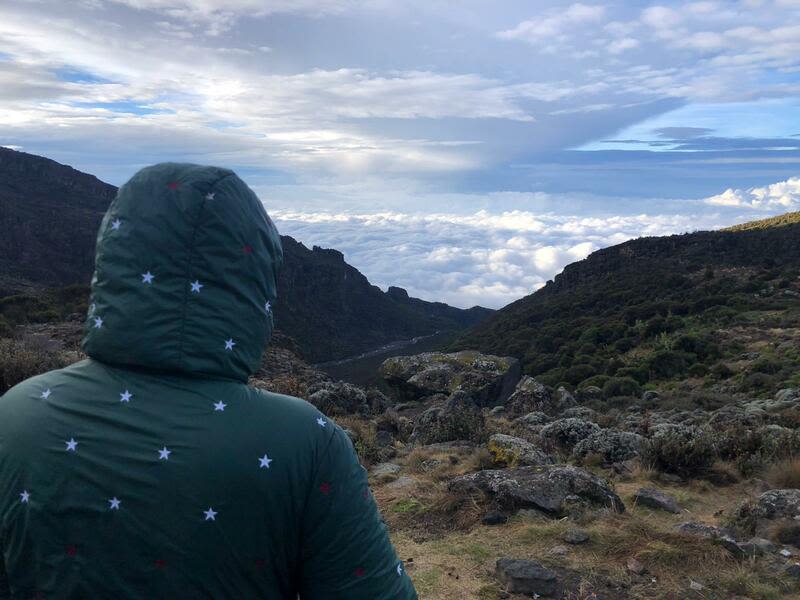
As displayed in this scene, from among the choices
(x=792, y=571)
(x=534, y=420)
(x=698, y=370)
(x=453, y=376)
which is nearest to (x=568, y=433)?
(x=534, y=420)

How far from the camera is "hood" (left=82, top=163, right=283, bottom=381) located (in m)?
1.37

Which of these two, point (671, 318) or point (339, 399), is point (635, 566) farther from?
point (671, 318)

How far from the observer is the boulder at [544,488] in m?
5.43

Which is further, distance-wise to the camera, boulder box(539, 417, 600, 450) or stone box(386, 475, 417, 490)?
boulder box(539, 417, 600, 450)

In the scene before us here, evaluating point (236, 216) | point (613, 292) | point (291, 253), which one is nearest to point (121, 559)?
point (236, 216)

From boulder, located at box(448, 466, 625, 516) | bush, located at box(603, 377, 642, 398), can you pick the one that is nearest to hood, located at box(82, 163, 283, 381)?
boulder, located at box(448, 466, 625, 516)

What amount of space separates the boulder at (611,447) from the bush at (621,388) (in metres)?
9.88

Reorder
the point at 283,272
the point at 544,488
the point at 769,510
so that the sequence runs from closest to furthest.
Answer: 1. the point at 769,510
2. the point at 544,488
3. the point at 283,272

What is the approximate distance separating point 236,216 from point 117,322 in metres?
0.35

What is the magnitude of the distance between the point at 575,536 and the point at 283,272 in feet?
175

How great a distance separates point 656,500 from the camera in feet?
18.8

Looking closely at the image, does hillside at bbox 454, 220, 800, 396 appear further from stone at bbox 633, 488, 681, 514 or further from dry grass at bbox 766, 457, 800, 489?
stone at bbox 633, 488, 681, 514

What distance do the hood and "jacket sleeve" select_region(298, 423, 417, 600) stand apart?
0.97 ft

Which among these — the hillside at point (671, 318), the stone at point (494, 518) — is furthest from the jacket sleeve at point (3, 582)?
the hillside at point (671, 318)
